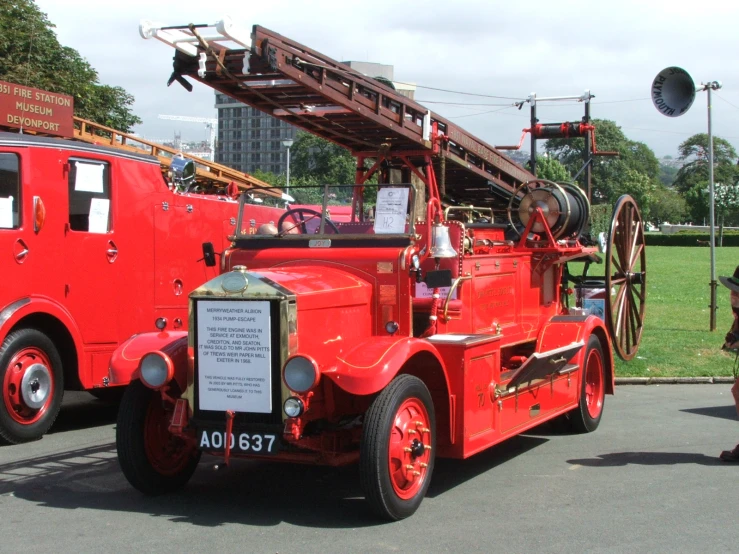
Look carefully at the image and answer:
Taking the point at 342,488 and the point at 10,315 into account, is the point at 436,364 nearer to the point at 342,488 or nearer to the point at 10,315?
the point at 342,488

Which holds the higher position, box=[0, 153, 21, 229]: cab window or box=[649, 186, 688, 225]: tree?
box=[649, 186, 688, 225]: tree

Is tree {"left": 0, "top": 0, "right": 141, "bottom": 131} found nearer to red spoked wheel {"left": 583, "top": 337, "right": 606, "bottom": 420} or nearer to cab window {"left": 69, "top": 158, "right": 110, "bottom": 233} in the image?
cab window {"left": 69, "top": 158, "right": 110, "bottom": 233}

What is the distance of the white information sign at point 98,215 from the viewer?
9297mm

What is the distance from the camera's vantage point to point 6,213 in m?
8.56

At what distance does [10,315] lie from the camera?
8.37m

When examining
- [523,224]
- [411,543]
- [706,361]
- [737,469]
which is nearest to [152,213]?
[523,224]

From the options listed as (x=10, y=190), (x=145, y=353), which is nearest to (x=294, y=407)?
(x=145, y=353)

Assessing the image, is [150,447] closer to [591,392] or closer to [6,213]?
[6,213]

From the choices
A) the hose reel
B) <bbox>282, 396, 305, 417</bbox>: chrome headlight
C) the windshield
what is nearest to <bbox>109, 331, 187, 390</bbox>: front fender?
<bbox>282, 396, 305, 417</bbox>: chrome headlight

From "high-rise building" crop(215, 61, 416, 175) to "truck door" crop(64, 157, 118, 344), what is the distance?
148077 mm

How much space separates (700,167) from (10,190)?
422ft

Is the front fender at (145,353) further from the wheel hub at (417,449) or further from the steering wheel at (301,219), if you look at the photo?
A: the wheel hub at (417,449)

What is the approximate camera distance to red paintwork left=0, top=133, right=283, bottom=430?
8.63 metres

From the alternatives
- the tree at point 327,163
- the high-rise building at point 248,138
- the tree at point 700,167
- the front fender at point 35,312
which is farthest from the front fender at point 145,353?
the high-rise building at point 248,138
